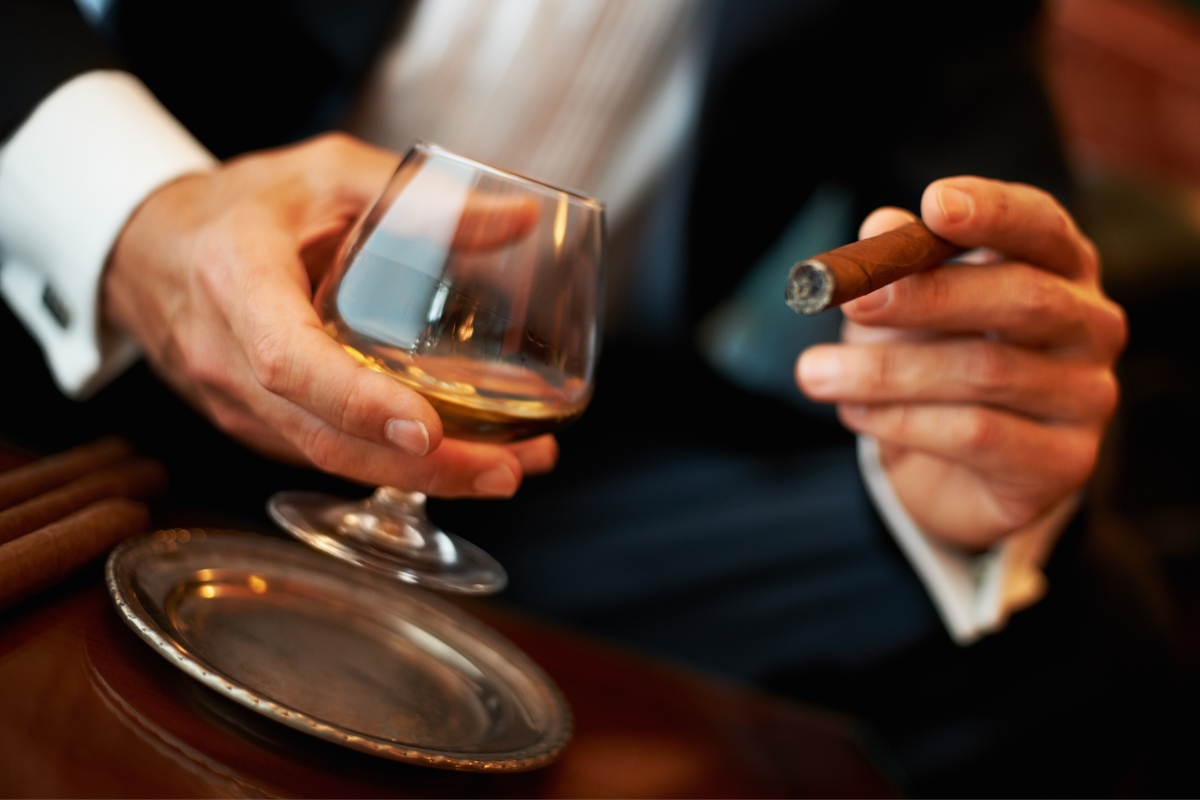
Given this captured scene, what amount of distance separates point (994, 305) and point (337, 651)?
0.44 meters

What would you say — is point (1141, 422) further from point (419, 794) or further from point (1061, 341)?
point (419, 794)

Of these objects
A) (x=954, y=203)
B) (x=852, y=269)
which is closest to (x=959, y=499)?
(x=954, y=203)

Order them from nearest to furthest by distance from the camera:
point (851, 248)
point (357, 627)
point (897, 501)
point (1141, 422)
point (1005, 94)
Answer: point (851, 248) < point (357, 627) < point (897, 501) < point (1005, 94) < point (1141, 422)

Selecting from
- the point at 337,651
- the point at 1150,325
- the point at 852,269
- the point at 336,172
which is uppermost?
the point at 1150,325

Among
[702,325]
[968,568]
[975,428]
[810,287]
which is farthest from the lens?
[702,325]

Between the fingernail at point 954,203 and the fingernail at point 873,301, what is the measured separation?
0.18 feet

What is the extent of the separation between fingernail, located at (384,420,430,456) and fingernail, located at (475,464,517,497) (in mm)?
87

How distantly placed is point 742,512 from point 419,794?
2.56 feet

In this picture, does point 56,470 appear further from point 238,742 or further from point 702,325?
point 702,325

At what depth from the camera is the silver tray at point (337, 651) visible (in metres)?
0.41

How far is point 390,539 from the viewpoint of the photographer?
22.2 inches

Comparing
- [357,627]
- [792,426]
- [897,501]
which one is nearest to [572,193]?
[357,627]

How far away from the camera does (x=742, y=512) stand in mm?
1144

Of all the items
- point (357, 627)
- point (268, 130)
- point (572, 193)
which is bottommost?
point (357, 627)
